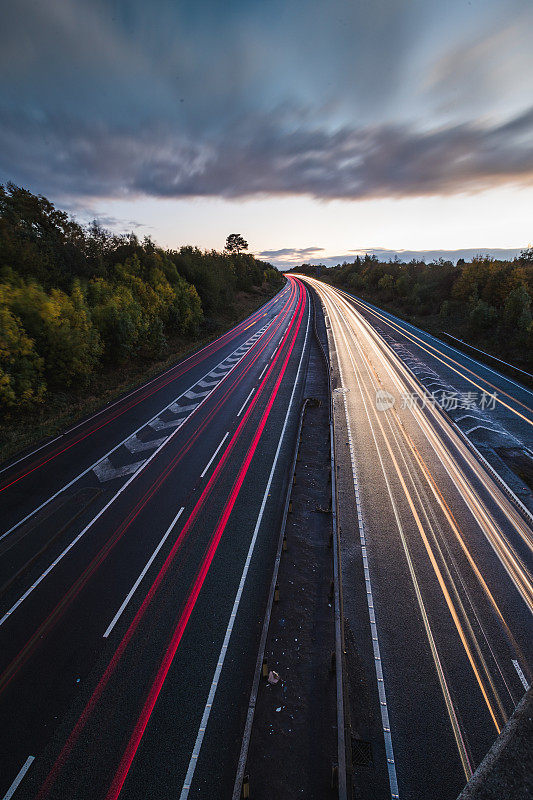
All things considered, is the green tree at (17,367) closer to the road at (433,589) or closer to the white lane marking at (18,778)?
the white lane marking at (18,778)

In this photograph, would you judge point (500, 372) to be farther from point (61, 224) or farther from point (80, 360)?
point (61, 224)

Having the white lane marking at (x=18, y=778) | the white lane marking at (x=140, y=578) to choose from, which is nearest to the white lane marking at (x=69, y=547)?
the white lane marking at (x=140, y=578)

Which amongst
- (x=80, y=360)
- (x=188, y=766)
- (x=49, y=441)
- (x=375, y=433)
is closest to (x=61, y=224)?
(x=80, y=360)

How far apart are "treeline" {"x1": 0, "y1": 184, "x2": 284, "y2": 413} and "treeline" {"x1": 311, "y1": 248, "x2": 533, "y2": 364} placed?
119 feet

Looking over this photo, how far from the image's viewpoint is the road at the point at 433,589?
7.16 metres

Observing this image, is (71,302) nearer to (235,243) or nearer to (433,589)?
(433,589)

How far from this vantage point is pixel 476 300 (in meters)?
43.1

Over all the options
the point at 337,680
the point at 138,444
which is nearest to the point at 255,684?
the point at 337,680

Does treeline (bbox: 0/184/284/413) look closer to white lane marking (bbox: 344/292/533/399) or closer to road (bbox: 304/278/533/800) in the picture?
road (bbox: 304/278/533/800)

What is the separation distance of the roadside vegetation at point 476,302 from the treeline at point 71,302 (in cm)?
3610

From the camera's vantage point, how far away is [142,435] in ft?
66.2

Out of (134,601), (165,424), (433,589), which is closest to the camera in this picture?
(134,601)

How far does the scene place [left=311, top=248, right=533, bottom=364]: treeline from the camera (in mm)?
33719

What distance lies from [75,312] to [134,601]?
2199 cm
